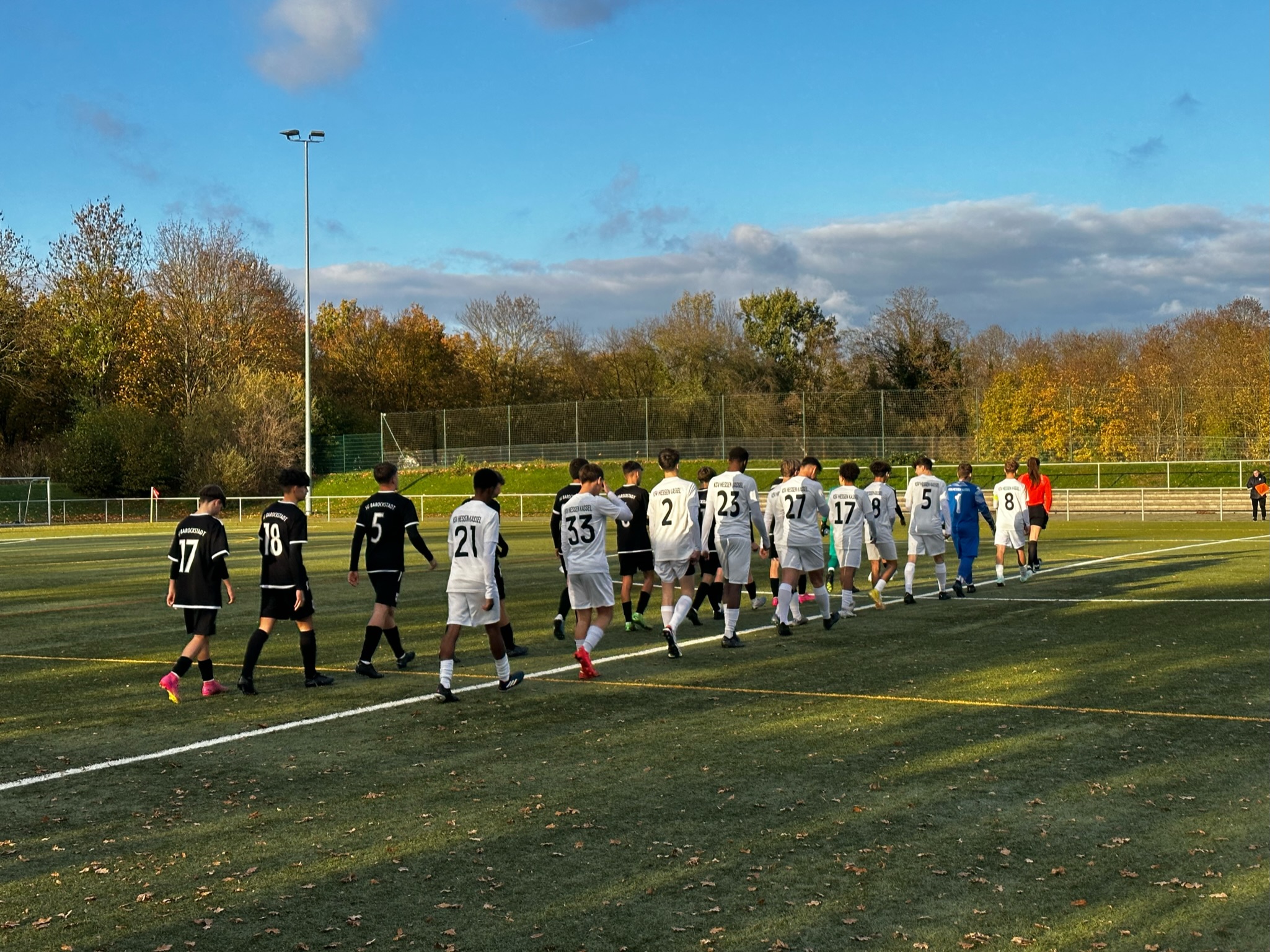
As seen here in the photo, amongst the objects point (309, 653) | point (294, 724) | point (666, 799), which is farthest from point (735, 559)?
point (666, 799)

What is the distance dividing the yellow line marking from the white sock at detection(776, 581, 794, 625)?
10.7 feet

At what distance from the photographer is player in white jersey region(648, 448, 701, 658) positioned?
40.5 feet

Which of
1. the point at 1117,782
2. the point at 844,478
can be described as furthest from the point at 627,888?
the point at 844,478

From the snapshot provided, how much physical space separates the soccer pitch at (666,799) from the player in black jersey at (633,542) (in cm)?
92

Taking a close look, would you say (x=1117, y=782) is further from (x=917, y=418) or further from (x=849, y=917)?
(x=917, y=418)

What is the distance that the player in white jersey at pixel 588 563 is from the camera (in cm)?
1046

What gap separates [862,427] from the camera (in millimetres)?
50625

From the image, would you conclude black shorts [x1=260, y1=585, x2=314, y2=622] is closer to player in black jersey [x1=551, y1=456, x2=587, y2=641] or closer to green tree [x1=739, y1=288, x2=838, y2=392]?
player in black jersey [x1=551, y1=456, x2=587, y2=641]

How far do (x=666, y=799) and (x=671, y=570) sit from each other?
615 centimetres

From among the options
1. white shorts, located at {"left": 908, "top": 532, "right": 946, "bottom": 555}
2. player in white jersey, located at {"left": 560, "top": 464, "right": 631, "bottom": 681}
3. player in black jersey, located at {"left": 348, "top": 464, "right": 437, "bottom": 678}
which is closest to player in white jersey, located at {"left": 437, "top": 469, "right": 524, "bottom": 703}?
player in white jersey, located at {"left": 560, "top": 464, "right": 631, "bottom": 681}

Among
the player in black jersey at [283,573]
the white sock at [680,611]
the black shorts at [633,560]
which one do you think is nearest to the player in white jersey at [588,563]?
the white sock at [680,611]

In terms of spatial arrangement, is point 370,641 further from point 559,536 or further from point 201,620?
point 559,536

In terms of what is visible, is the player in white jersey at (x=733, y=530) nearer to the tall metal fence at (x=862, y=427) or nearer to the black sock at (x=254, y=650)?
the black sock at (x=254, y=650)

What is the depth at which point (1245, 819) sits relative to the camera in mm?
6059
